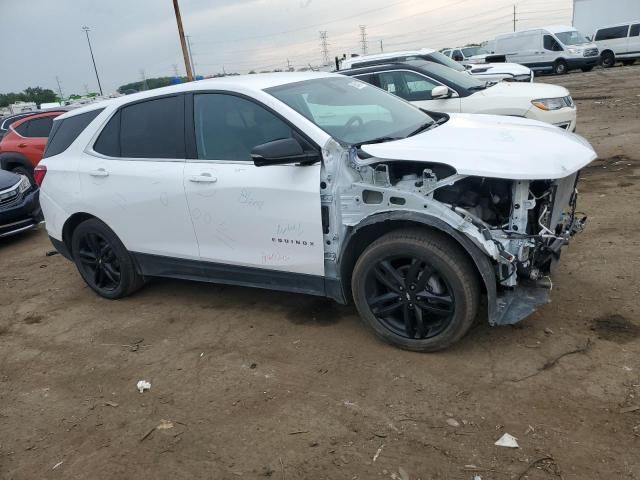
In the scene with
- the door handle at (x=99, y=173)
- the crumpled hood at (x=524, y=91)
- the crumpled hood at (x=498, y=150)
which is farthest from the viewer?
the crumpled hood at (x=524, y=91)

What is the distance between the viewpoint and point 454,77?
8.53m

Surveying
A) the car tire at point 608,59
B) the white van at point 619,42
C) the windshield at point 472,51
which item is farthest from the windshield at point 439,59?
the car tire at point 608,59

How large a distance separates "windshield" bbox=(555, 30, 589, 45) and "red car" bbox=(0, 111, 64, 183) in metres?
23.6

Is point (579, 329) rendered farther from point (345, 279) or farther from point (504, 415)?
point (345, 279)

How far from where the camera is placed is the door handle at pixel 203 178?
3895mm

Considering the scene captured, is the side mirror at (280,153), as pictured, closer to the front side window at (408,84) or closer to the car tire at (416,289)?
the car tire at (416,289)

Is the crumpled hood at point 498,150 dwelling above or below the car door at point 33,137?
above

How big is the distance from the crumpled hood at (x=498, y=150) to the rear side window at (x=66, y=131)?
9.60 ft

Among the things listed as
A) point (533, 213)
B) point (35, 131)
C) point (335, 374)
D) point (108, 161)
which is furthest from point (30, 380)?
point (35, 131)

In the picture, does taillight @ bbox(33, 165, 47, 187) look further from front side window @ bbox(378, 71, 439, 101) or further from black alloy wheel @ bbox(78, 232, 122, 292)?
front side window @ bbox(378, 71, 439, 101)

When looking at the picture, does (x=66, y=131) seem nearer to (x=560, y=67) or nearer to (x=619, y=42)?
(x=560, y=67)

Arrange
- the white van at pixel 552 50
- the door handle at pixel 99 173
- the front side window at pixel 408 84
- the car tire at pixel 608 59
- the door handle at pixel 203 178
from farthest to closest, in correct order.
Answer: the car tire at pixel 608 59
the white van at pixel 552 50
the front side window at pixel 408 84
the door handle at pixel 99 173
the door handle at pixel 203 178

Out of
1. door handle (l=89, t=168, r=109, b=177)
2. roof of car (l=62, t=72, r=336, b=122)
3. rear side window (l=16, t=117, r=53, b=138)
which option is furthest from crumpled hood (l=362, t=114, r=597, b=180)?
rear side window (l=16, t=117, r=53, b=138)

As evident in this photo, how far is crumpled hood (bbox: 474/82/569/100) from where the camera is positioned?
7.87 m
